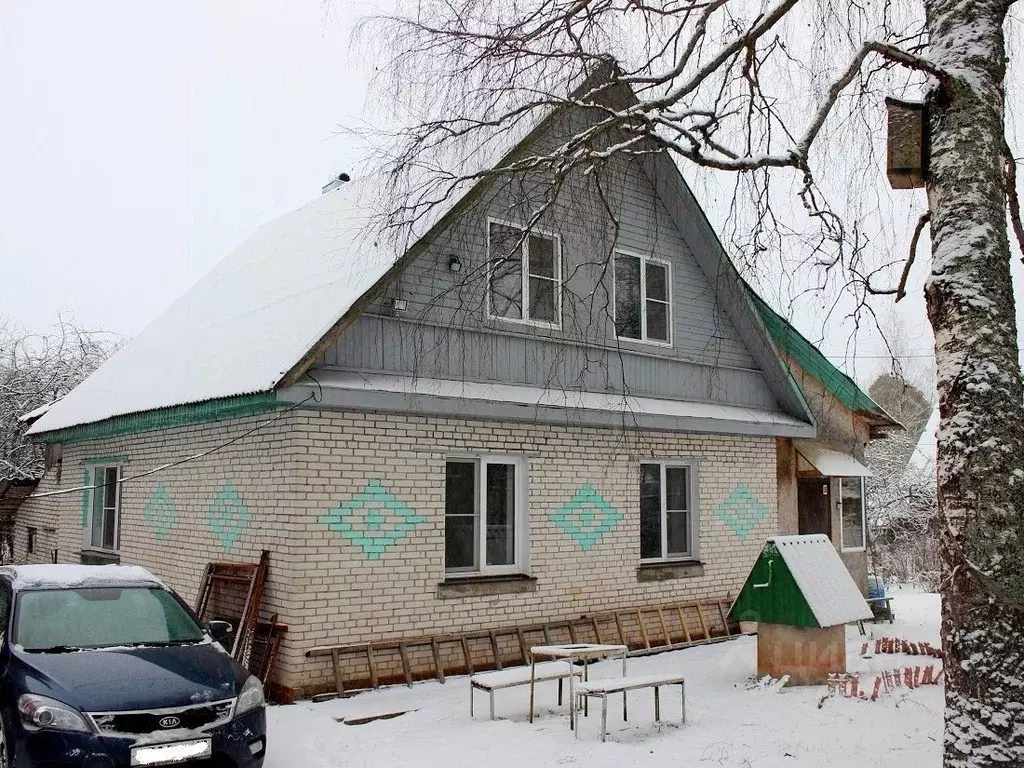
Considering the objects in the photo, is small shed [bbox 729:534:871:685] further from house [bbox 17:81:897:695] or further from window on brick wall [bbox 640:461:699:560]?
window on brick wall [bbox 640:461:699:560]

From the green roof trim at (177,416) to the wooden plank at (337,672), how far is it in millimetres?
2454

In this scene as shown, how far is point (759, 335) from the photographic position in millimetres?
13094

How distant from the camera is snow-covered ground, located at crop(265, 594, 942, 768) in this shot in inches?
269

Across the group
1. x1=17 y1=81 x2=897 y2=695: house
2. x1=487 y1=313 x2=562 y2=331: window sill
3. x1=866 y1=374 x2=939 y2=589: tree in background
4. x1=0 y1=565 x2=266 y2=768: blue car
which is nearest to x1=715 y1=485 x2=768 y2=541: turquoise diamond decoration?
x1=17 y1=81 x2=897 y2=695: house

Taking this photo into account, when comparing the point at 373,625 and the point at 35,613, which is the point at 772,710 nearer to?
the point at 373,625

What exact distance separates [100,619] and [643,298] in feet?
25.3

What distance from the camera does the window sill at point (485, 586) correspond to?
9.81 m

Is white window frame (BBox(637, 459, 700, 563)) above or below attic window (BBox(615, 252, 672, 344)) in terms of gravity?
below

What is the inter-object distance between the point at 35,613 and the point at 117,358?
9.82m

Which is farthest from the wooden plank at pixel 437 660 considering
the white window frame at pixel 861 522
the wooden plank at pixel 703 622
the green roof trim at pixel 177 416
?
the white window frame at pixel 861 522

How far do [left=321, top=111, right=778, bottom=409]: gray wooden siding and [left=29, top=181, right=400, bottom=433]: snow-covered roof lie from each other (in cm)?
61

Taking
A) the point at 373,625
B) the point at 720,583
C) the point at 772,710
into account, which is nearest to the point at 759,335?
the point at 720,583

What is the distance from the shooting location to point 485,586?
33.1 ft

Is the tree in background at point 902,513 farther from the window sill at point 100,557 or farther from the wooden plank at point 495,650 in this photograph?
the window sill at point 100,557
